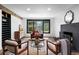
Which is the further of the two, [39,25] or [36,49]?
[39,25]

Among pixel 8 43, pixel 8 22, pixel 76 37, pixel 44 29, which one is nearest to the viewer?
pixel 8 43

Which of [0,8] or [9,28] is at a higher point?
[0,8]

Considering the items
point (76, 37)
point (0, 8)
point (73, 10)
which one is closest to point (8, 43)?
point (0, 8)

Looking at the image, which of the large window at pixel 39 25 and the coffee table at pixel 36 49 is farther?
the large window at pixel 39 25

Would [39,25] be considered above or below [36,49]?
above

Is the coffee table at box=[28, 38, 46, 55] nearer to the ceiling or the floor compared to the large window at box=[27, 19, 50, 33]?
nearer to the floor

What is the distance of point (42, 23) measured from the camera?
9867 mm

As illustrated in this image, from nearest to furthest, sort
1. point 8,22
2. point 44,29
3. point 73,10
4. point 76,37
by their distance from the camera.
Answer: point 76,37, point 73,10, point 8,22, point 44,29

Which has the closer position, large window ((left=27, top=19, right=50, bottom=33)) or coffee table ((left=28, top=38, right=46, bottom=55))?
coffee table ((left=28, top=38, right=46, bottom=55))

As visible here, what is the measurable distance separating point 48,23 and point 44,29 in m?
0.54

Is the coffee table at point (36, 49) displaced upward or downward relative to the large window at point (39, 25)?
downward
